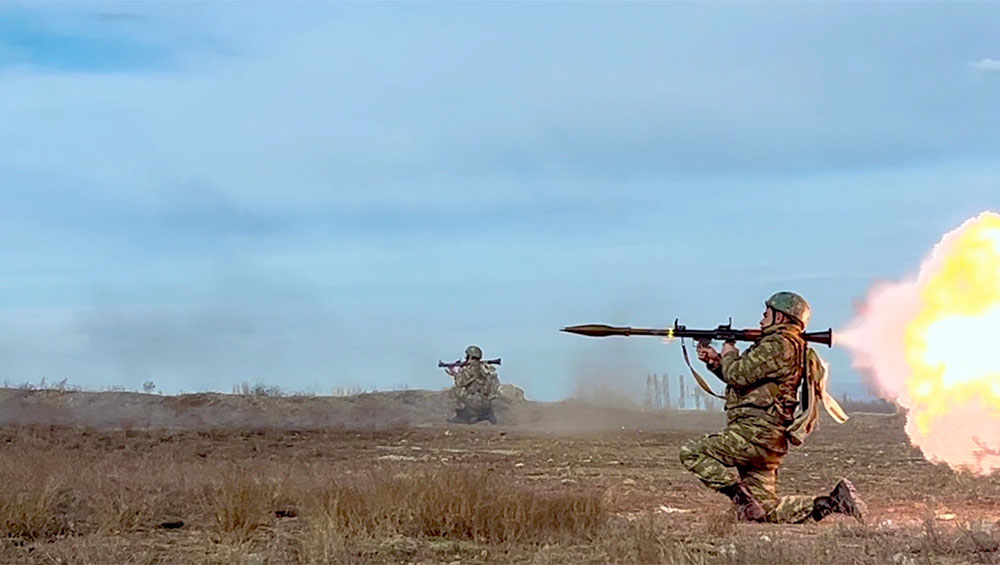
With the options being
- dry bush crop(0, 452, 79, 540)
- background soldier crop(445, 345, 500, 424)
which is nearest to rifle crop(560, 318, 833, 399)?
dry bush crop(0, 452, 79, 540)

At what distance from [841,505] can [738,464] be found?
108 cm

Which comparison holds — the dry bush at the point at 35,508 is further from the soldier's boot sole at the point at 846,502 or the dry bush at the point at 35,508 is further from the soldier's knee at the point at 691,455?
the soldier's boot sole at the point at 846,502

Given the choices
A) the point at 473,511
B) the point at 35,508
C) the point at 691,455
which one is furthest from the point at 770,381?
the point at 35,508

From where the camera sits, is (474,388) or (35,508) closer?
(35,508)

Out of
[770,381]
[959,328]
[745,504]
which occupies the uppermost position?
[959,328]

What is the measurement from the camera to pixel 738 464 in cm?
1218

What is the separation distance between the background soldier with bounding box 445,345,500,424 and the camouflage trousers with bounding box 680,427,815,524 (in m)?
29.2

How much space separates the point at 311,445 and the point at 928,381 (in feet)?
53.0

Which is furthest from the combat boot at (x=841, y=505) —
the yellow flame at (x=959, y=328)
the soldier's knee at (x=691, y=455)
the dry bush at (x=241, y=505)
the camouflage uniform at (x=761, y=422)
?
the dry bush at (x=241, y=505)

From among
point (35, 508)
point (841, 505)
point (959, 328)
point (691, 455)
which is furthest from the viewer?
point (959, 328)

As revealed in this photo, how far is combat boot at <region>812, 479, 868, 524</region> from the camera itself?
37.7 ft

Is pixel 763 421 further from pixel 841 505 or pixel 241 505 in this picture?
pixel 241 505

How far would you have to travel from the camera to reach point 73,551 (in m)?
9.34

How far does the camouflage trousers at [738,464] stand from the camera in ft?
39.6
